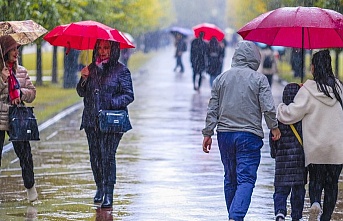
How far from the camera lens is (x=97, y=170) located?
10500mm

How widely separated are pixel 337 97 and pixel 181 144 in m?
8.08

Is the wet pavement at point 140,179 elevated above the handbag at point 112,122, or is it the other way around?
the handbag at point 112,122

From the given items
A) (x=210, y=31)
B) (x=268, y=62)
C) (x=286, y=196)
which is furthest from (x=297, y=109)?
(x=210, y=31)

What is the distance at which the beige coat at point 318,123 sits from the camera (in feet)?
29.4

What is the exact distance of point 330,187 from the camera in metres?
9.16

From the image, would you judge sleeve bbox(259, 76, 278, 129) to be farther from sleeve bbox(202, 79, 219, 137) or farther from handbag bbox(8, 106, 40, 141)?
handbag bbox(8, 106, 40, 141)

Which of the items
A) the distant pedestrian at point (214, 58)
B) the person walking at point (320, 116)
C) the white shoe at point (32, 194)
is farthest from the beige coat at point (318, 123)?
the distant pedestrian at point (214, 58)

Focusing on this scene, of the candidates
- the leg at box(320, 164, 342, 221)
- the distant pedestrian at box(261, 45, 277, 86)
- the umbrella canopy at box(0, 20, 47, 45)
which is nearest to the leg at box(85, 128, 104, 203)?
the umbrella canopy at box(0, 20, 47, 45)

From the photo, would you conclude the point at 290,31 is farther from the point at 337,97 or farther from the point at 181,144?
the point at 181,144

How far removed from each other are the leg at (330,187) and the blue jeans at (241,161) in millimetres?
721

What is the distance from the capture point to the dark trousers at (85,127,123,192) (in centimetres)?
1019

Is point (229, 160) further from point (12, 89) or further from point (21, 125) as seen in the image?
point (12, 89)

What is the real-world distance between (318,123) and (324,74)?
442 mm

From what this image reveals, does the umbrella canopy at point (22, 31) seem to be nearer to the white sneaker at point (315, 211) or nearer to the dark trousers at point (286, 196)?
the dark trousers at point (286, 196)
